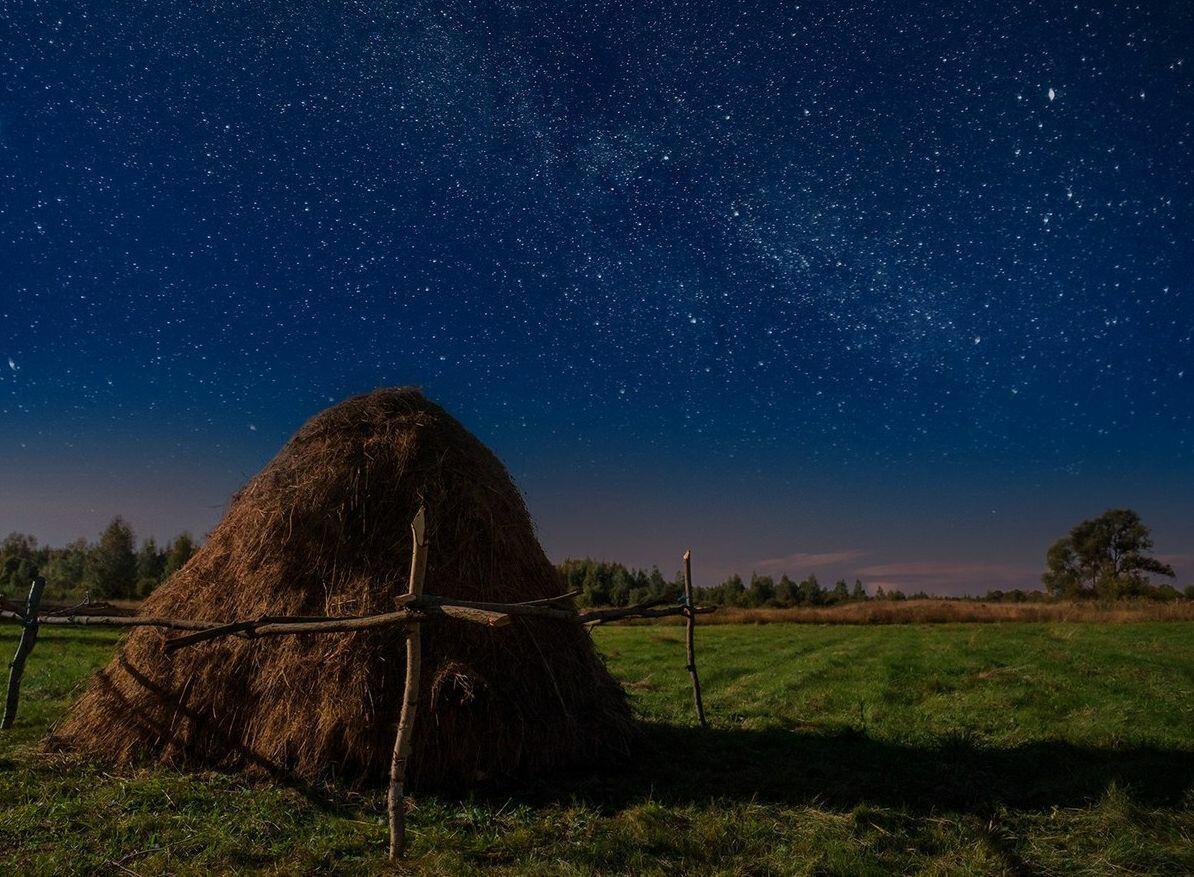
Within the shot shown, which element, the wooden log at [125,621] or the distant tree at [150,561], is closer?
the wooden log at [125,621]

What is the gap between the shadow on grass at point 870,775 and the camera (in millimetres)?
8211

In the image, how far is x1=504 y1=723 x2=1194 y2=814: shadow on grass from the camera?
821cm

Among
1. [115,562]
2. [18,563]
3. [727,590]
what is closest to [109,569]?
[115,562]

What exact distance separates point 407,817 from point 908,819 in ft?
18.7

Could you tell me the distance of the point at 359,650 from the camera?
8.43 m

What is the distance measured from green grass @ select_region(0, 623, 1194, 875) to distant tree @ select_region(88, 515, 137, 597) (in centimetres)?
6908

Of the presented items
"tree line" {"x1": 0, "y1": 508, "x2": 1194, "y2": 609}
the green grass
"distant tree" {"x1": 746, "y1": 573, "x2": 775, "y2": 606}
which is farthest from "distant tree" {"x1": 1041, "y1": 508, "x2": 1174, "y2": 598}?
the green grass

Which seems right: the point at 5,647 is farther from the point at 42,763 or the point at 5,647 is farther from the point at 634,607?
the point at 634,607

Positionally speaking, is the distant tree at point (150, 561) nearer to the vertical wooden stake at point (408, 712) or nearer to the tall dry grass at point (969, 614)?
the tall dry grass at point (969, 614)

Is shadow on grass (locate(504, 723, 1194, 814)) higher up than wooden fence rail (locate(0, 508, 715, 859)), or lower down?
lower down

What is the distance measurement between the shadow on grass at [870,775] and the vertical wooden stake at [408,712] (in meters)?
2.04

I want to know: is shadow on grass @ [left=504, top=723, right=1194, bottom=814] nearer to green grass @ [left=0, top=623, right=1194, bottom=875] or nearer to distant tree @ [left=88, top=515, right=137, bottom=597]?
green grass @ [left=0, top=623, right=1194, bottom=875]

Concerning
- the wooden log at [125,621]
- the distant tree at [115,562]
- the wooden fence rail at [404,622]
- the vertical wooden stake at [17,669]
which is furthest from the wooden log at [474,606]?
the distant tree at [115,562]

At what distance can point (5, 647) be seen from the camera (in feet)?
82.7
